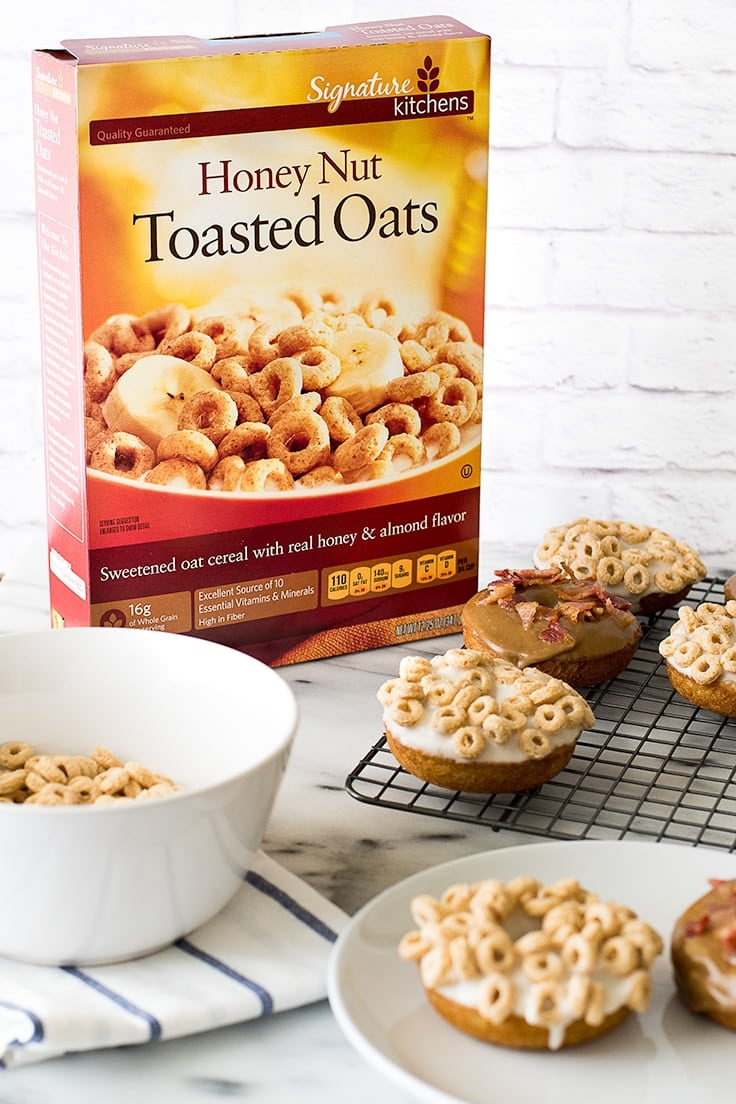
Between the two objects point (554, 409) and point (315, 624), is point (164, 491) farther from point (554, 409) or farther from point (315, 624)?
point (554, 409)

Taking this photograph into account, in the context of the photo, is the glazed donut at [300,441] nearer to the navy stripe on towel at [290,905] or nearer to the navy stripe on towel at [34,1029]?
the navy stripe on towel at [290,905]

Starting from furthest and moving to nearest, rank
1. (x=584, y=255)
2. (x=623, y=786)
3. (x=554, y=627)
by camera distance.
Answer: (x=584, y=255), (x=554, y=627), (x=623, y=786)

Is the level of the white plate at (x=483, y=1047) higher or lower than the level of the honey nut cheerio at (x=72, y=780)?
lower

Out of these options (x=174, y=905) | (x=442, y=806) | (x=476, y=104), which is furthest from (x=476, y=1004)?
(x=476, y=104)

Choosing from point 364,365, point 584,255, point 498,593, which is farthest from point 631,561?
point 584,255

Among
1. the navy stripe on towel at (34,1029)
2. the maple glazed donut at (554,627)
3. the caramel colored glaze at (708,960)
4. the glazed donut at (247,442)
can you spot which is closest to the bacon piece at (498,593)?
the maple glazed donut at (554,627)

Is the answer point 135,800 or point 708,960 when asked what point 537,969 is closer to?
point 708,960

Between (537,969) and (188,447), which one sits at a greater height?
A: (188,447)
